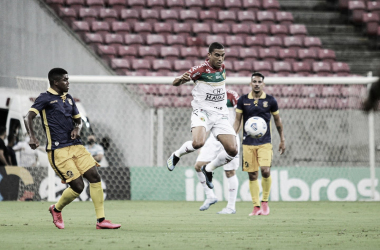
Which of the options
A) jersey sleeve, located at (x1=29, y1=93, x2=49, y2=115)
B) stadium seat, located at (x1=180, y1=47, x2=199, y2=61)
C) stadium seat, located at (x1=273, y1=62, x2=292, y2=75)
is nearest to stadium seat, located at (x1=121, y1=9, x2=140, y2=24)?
stadium seat, located at (x1=180, y1=47, x2=199, y2=61)

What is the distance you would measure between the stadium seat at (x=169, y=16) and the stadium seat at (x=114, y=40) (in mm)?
1715

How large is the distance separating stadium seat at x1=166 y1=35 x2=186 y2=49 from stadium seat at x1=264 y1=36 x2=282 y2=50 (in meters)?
2.66

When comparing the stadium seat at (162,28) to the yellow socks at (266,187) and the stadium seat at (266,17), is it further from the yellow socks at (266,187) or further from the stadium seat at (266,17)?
the yellow socks at (266,187)

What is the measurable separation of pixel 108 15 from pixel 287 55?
227 inches

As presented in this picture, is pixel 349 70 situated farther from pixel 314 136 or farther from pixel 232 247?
pixel 232 247

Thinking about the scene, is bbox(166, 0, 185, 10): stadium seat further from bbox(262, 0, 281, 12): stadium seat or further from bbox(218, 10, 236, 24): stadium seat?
bbox(262, 0, 281, 12): stadium seat

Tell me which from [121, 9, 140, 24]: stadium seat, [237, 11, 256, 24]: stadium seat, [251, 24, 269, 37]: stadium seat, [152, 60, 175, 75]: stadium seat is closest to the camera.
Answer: [152, 60, 175, 75]: stadium seat

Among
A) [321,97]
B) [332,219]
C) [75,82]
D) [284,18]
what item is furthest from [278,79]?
[284,18]

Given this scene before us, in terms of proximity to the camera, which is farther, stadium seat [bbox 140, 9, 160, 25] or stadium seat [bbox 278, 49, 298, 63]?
stadium seat [bbox 140, 9, 160, 25]

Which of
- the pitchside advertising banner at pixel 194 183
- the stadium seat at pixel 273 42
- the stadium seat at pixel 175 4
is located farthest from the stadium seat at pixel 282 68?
the pitchside advertising banner at pixel 194 183

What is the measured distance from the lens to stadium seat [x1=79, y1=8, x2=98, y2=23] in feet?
59.7

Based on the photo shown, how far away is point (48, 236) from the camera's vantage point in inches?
230

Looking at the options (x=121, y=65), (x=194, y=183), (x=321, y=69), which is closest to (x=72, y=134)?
(x=194, y=183)

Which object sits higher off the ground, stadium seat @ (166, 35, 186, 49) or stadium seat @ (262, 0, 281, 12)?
stadium seat @ (262, 0, 281, 12)
